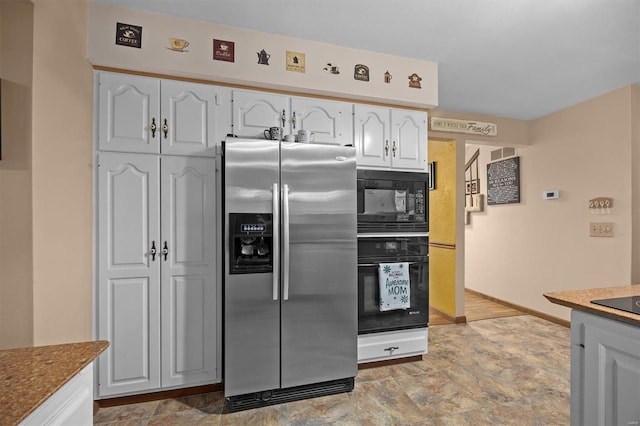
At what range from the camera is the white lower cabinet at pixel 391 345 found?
262cm

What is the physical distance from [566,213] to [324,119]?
3.18 meters

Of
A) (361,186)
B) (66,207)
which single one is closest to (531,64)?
(361,186)

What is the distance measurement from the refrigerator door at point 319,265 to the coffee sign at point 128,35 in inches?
47.5

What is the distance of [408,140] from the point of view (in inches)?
111

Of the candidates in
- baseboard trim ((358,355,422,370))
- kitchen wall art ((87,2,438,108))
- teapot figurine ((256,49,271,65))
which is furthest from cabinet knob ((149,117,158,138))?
baseboard trim ((358,355,422,370))

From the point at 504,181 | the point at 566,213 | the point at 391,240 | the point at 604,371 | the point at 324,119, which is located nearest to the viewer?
the point at 604,371

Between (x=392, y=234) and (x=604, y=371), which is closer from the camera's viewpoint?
(x=604, y=371)

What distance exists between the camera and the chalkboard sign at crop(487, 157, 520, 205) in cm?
444

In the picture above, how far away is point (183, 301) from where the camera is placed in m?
2.22

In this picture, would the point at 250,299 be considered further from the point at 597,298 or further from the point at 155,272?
the point at 597,298

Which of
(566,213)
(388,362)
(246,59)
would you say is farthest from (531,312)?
(246,59)

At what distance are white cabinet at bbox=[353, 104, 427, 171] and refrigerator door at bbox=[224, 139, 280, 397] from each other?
86 cm

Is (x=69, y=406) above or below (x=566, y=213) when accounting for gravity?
below

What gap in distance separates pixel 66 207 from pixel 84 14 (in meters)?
1.26
